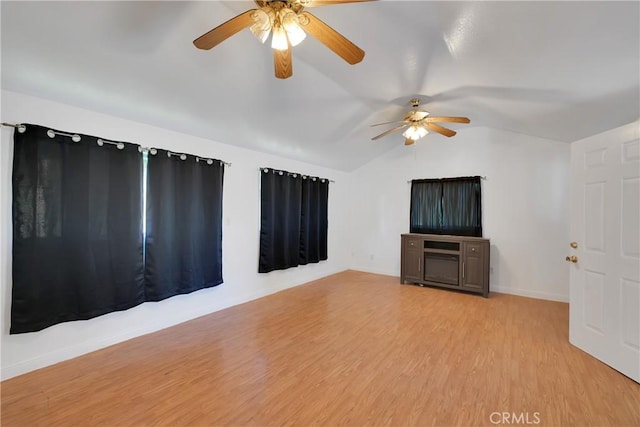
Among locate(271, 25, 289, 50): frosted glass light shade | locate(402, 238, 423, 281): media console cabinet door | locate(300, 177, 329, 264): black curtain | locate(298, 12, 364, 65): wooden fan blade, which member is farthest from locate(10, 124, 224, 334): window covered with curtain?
locate(402, 238, 423, 281): media console cabinet door

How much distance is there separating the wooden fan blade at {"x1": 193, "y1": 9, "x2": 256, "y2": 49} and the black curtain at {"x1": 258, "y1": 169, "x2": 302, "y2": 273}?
264 centimetres

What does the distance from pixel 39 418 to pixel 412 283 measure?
4.81m

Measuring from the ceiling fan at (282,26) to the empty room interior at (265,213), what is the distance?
1 centimetres

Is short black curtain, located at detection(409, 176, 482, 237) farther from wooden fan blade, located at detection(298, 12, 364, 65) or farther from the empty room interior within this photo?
wooden fan blade, located at detection(298, 12, 364, 65)

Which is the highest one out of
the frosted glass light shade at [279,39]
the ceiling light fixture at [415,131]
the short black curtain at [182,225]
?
the ceiling light fixture at [415,131]

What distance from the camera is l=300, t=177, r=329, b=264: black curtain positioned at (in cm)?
500

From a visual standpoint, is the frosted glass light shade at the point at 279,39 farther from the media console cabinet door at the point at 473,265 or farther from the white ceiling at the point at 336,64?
the media console cabinet door at the point at 473,265

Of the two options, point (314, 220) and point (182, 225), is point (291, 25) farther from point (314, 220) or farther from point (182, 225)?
point (314, 220)

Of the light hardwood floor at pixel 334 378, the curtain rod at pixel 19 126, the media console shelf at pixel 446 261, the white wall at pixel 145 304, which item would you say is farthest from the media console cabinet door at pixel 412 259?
the curtain rod at pixel 19 126

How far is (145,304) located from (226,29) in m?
2.84

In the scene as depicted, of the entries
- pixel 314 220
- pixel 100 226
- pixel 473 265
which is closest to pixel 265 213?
pixel 314 220

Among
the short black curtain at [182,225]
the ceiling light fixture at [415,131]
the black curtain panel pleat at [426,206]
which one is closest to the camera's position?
the short black curtain at [182,225]

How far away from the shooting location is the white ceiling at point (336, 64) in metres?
1.76

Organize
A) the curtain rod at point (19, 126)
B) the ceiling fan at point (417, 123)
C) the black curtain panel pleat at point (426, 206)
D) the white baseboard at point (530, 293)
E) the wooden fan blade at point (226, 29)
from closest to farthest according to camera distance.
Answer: the wooden fan blade at point (226, 29)
the curtain rod at point (19, 126)
the ceiling fan at point (417, 123)
the white baseboard at point (530, 293)
the black curtain panel pleat at point (426, 206)
